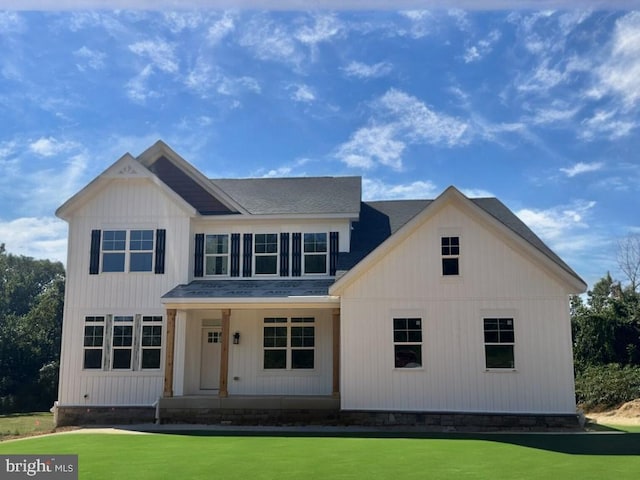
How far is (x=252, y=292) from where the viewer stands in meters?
17.4

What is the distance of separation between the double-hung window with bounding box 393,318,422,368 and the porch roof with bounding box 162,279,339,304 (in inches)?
76.5

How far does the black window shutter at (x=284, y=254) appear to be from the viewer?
19.1m

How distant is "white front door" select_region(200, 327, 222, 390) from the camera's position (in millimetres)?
18734

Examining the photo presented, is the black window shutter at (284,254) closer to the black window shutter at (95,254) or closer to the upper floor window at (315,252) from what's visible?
the upper floor window at (315,252)

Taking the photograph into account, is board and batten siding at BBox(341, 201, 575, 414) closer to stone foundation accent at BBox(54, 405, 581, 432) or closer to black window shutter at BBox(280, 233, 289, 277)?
stone foundation accent at BBox(54, 405, 581, 432)

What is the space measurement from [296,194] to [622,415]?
1318 centimetres

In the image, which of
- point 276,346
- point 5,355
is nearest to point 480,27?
point 276,346

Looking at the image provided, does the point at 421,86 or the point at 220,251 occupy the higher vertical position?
the point at 421,86

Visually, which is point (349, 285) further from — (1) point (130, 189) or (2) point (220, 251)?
(1) point (130, 189)

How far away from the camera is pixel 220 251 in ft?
63.5

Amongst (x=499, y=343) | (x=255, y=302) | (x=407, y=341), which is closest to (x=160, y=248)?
(x=255, y=302)

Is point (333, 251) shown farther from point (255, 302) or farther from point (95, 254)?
point (95, 254)

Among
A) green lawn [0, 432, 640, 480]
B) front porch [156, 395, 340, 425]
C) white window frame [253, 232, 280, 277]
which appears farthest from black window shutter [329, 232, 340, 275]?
green lawn [0, 432, 640, 480]

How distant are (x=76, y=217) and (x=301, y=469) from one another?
1340 cm
